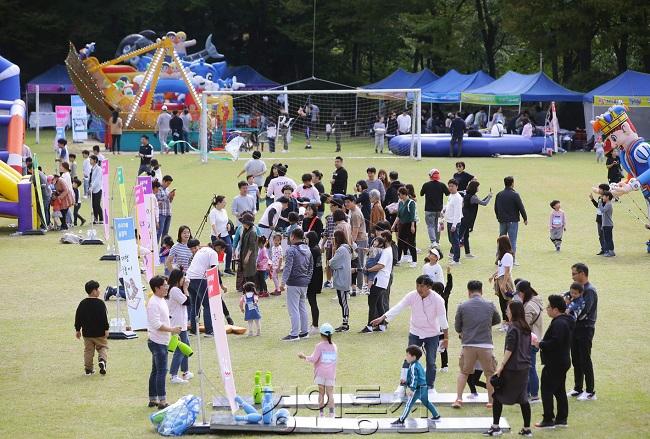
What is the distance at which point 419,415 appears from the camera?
458 inches

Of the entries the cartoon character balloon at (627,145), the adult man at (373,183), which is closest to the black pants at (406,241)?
the adult man at (373,183)

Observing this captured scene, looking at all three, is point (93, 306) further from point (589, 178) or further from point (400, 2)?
point (400, 2)

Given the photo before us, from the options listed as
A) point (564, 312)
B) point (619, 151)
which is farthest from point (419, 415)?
point (619, 151)

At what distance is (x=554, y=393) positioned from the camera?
36.8 ft

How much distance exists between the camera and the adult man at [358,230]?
18.1m

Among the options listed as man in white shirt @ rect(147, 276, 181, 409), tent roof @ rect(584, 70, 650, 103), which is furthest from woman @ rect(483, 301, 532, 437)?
tent roof @ rect(584, 70, 650, 103)

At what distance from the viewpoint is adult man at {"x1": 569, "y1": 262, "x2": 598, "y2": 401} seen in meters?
11.9

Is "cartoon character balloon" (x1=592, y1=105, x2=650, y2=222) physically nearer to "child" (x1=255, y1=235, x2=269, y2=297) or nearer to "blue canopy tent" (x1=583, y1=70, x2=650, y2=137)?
"child" (x1=255, y1=235, x2=269, y2=297)

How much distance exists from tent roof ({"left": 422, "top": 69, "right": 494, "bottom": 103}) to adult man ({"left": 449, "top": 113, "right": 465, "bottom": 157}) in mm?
8640

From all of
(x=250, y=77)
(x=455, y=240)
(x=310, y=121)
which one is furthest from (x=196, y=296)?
(x=250, y=77)

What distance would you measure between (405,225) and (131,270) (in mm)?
6659

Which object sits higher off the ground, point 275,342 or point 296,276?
point 296,276

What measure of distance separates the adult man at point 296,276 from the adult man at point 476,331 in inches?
147

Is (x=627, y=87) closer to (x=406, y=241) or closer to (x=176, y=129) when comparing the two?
(x=176, y=129)
